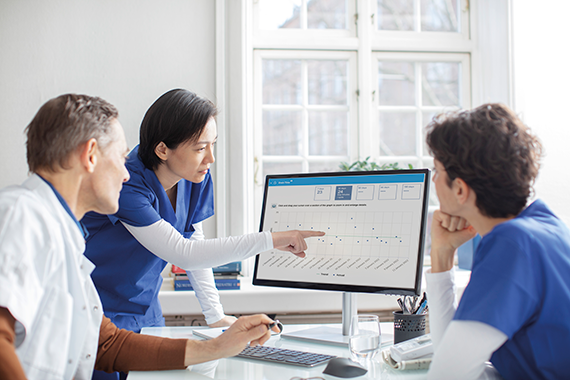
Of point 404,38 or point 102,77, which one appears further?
point 404,38

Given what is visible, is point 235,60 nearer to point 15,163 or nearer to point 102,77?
point 102,77

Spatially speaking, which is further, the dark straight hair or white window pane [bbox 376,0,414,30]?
white window pane [bbox 376,0,414,30]

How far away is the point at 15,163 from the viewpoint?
2.50 meters

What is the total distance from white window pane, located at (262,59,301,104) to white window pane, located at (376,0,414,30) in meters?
0.60

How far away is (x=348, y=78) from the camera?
2.90 m

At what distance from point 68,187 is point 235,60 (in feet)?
6.00

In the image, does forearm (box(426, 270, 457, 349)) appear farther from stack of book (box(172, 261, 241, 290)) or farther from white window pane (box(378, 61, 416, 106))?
white window pane (box(378, 61, 416, 106))

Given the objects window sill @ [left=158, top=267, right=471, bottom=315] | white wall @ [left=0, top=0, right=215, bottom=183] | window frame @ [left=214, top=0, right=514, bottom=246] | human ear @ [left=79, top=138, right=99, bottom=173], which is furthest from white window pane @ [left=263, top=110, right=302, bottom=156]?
human ear @ [left=79, top=138, right=99, bottom=173]

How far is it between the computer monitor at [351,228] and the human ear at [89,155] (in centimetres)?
75

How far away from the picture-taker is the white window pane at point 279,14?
9.41 feet

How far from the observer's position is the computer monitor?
1.36 metres

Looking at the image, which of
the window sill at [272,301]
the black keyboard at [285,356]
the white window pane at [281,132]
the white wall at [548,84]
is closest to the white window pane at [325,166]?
the white window pane at [281,132]

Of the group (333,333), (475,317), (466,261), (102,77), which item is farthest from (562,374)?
(102,77)

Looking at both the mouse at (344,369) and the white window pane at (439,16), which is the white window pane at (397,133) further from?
the mouse at (344,369)
